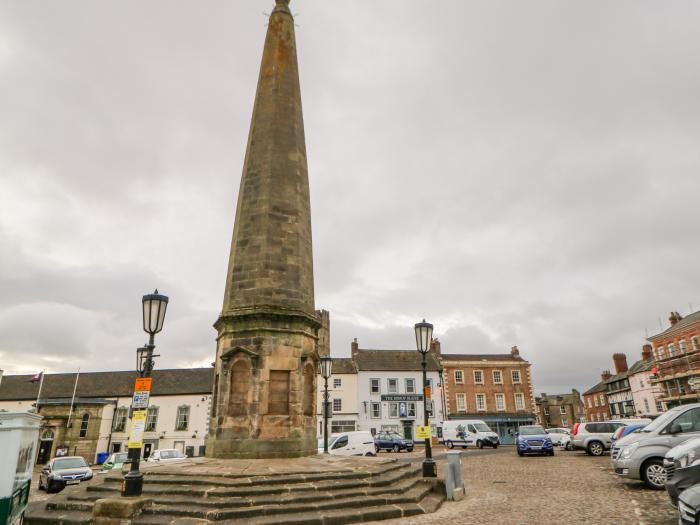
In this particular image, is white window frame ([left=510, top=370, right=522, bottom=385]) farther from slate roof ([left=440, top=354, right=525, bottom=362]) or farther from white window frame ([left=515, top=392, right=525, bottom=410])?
slate roof ([left=440, top=354, right=525, bottom=362])

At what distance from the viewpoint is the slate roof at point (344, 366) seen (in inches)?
1895

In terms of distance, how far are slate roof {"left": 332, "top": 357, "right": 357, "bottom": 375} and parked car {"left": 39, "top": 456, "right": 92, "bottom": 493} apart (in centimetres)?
3019

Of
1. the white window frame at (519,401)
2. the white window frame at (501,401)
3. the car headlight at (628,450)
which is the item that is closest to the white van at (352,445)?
the car headlight at (628,450)

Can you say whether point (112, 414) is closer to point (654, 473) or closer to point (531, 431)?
point (531, 431)

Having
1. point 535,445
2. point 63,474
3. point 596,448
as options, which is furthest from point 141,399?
point 596,448

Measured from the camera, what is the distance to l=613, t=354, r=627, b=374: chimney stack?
61.1 m

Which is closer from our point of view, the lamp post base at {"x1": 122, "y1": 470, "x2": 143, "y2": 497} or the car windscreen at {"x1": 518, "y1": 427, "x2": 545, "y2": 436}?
the lamp post base at {"x1": 122, "y1": 470, "x2": 143, "y2": 497}

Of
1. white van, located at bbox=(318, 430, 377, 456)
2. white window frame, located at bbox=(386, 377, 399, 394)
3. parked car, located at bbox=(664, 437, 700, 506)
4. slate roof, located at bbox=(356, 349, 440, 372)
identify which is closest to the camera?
parked car, located at bbox=(664, 437, 700, 506)

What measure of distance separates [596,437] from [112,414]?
4240 cm

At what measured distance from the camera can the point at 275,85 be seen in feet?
55.4

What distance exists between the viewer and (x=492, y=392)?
4931cm

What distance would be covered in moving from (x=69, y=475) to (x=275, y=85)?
1808 cm

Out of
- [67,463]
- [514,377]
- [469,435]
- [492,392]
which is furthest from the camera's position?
[514,377]

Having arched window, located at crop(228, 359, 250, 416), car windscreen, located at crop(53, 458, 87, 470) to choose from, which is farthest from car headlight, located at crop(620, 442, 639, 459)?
car windscreen, located at crop(53, 458, 87, 470)
